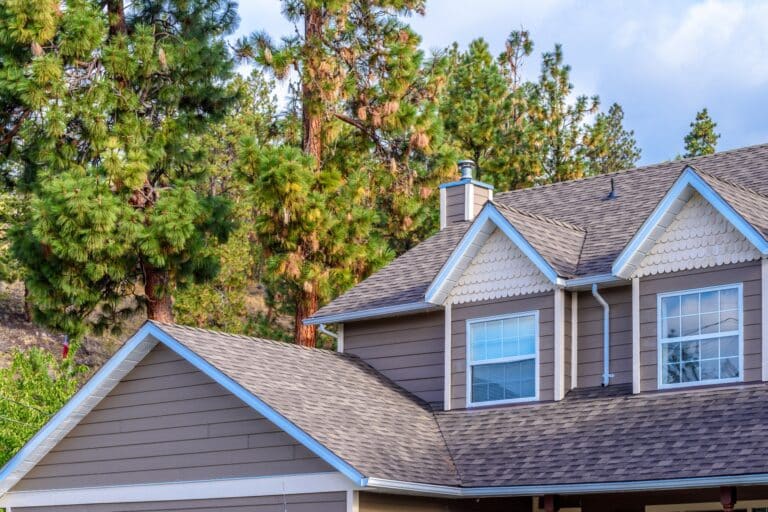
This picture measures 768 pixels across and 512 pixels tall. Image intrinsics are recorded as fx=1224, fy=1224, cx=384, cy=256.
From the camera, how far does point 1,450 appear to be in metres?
21.7

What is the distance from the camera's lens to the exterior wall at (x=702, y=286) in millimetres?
15016

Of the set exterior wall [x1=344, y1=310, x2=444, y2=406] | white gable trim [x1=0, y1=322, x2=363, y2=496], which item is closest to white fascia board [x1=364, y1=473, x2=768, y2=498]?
white gable trim [x1=0, y1=322, x2=363, y2=496]

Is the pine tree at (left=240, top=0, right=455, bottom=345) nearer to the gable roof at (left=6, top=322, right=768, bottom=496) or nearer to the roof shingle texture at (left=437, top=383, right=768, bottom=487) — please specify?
the gable roof at (left=6, top=322, right=768, bottom=496)

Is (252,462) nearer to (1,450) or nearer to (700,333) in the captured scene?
(700,333)

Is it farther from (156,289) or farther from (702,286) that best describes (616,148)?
(702,286)

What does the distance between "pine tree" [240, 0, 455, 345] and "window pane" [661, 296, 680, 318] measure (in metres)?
11.4

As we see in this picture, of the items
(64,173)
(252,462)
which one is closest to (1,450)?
(64,173)

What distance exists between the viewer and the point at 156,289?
87.8 ft

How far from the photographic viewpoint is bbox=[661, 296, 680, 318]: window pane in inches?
621

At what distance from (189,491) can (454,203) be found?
7.66 meters

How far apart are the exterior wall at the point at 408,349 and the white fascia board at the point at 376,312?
0.72 feet

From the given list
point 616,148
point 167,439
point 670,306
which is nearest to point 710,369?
point 670,306

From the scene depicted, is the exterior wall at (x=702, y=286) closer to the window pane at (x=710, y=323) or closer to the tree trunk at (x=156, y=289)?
the window pane at (x=710, y=323)

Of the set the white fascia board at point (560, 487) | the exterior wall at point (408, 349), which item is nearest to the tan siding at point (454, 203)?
the exterior wall at point (408, 349)
